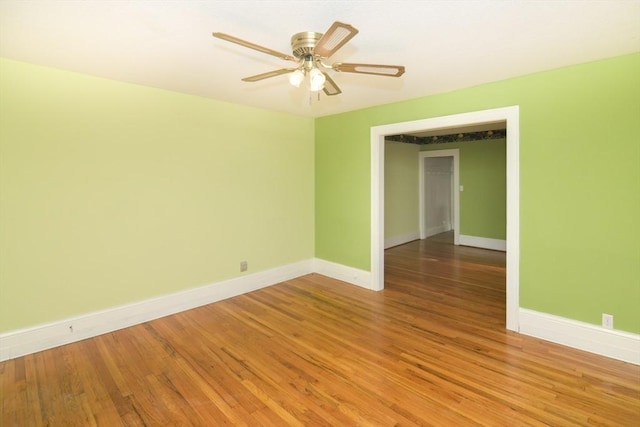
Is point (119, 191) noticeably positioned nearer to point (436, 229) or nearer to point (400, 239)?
point (400, 239)

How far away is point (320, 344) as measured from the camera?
2.90m

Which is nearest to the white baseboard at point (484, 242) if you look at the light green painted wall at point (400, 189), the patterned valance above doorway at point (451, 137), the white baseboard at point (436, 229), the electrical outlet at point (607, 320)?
the white baseboard at point (436, 229)

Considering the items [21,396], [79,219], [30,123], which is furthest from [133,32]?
[21,396]

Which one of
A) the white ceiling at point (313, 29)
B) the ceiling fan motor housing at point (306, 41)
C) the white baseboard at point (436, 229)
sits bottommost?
the white baseboard at point (436, 229)

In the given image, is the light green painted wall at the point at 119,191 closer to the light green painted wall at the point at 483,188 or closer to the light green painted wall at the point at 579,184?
the light green painted wall at the point at 579,184

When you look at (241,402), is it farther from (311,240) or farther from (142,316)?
(311,240)

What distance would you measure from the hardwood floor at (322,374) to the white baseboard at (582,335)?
96mm

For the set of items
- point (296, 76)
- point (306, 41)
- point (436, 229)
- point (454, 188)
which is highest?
point (306, 41)

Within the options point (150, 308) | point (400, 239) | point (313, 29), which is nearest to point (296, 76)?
point (313, 29)

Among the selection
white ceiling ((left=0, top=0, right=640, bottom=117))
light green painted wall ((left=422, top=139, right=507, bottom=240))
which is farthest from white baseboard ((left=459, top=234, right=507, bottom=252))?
white ceiling ((left=0, top=0, right=640, bottom=117))

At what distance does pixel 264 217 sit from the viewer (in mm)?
4445

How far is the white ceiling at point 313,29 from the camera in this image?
70.7 inches

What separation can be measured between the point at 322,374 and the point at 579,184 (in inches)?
105

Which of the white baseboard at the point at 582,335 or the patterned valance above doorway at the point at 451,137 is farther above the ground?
the patterned valance above doorway at the point at 451,137
